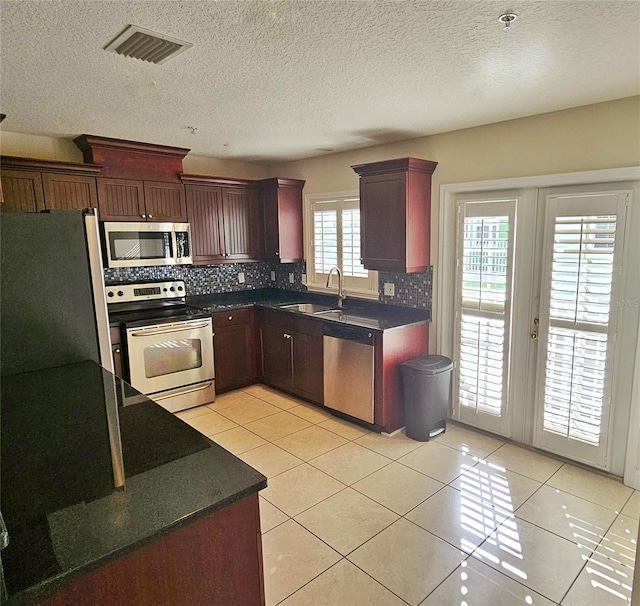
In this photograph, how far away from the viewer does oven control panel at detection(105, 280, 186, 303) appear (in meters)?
4.18

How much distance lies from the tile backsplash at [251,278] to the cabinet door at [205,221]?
0.87 feet

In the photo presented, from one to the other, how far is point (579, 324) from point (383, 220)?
1.69 meters

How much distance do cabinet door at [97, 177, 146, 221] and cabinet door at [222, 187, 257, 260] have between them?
930mm

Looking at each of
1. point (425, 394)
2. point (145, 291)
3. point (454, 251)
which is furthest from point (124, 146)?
point (425, 394)

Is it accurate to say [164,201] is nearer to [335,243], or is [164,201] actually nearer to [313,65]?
[335,243]

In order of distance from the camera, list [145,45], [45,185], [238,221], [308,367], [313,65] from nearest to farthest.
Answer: [145,45] < [313,65] < [45,185] < [308,367] < [238,221]

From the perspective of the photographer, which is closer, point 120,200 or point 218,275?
point 120,200

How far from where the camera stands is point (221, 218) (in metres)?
4.79

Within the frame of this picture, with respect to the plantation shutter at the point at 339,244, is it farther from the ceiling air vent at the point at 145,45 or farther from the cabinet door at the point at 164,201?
the ceiling air vent at the point at 145,45

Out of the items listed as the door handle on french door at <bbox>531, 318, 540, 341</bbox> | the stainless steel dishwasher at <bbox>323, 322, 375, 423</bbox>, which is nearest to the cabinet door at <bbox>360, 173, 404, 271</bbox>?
the stainless steel dishwasher at <bbox>323, 322, 375, 423</bbox>

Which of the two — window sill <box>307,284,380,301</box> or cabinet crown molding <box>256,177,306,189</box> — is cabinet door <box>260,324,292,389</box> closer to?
window sill <box>307,284,380,301</box>

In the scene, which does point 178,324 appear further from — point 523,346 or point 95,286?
point 523,346

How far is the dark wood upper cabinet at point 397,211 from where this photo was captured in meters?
3.64

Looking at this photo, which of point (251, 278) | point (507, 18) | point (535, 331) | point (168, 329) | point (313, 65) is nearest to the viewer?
point (507, 18)
